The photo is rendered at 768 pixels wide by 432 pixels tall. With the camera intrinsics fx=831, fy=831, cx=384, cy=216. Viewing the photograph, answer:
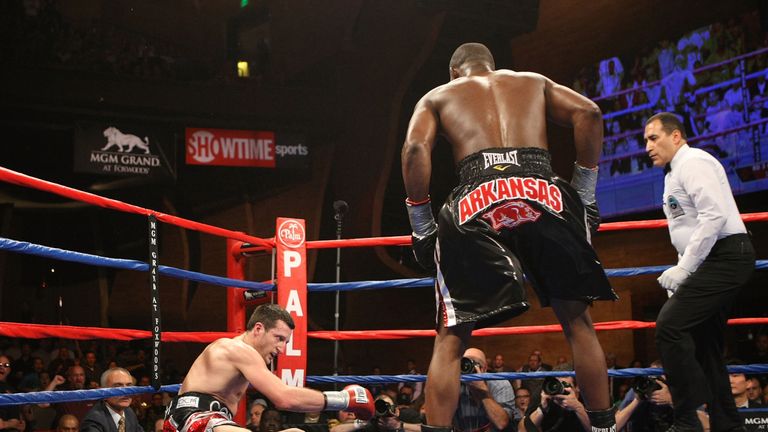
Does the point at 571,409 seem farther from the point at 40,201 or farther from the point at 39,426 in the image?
the point at 40,201

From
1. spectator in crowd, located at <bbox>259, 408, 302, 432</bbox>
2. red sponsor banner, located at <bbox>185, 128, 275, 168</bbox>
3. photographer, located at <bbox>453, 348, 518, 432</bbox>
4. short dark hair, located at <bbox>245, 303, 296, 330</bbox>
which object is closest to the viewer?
short dark hair, located at <bbox>245, 303, 296, 330</bbox>

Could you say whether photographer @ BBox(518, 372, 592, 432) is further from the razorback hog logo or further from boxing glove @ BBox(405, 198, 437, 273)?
the razorback hog logo

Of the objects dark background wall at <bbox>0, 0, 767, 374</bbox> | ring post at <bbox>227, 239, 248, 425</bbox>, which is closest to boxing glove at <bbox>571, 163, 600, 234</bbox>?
ring post at <bbox>227, 239, 248, 425</bbox>

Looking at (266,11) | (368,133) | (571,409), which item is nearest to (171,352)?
(368,133)

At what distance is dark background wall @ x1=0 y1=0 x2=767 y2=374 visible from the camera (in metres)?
11.5

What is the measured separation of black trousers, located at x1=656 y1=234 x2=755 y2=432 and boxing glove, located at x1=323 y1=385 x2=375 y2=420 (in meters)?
1.04

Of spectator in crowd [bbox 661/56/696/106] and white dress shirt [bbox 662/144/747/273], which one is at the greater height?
spectator in crowd [bbox 661/56/696/106]

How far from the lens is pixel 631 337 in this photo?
11.1 metres

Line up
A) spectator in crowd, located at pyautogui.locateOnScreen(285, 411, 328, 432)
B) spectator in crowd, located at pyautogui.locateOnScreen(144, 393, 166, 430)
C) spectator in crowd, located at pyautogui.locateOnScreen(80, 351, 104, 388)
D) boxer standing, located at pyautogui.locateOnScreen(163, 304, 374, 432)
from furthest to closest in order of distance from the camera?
spectator in crowd, located at pyautogui.locateOnScreen(144, 393, 166, 430) < spectator in crowd, located at pyautogui.locateOnScreen(80, 351, 104, 388) < spectator in crowd, located at pyautogui.locateOnScreen(285, 411, 328, 432) < boxer standing, located at pyautogui.locateOnScreen(163, 304, 374, 432)

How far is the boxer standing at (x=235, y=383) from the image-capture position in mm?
3041

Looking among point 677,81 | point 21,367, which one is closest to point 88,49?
point 21,367

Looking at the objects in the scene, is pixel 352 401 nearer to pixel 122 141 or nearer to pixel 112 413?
pixel 112 413

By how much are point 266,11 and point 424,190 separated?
14703 mm

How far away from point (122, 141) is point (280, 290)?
350 inches
